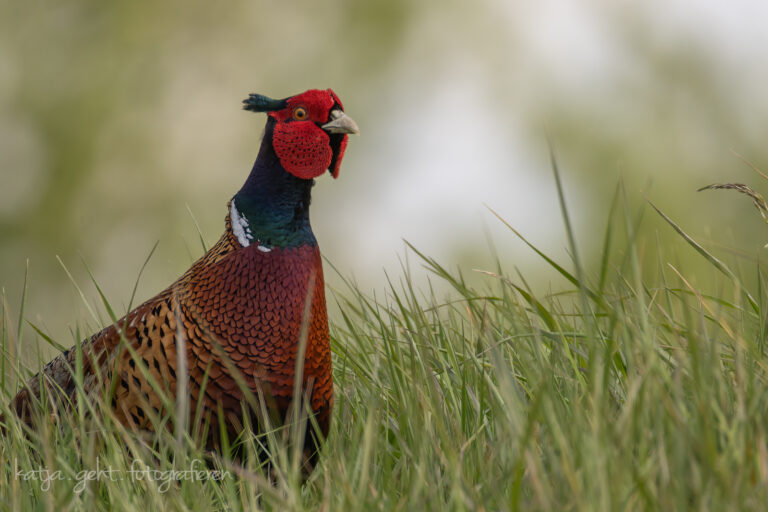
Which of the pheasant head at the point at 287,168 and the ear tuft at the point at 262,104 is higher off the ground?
the ear tuft at the point at 262,104

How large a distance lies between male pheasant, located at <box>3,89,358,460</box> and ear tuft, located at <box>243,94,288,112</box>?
15 mm

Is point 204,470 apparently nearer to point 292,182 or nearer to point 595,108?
point 292,182

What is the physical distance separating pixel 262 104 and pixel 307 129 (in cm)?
23

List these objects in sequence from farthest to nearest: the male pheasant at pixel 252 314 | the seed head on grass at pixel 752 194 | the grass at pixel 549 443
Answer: the male pheasant at pixel 252 314
the seed head on grass at pixel 752 194
the grass at pixel 549 443

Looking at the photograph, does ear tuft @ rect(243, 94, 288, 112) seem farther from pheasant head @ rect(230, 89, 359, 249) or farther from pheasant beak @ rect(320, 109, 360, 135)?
pheasant beak @ rect(320, 109, 360, 135)

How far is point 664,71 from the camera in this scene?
14.4 m

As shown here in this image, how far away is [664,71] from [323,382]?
13.6 meters

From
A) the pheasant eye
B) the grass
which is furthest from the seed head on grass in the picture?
the pheasant eye

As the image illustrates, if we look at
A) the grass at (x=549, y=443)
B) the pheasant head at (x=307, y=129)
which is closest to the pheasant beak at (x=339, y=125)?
the pheasant head at (x=307, y=129)

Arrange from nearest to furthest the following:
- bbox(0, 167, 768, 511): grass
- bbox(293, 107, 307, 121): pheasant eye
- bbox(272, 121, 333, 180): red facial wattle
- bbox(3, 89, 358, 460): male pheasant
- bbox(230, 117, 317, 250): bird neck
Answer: bbox(0, 167, 768, 511): grass, bbox(3, 89, 358, 460): male pheasant, bbox(230, 117, 317, 250): bird neck, bbox(272, 121, 333, 180): red facial wattle, bbox(293, 107, 307, 121): pheasant eye

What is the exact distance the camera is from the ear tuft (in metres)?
2.88

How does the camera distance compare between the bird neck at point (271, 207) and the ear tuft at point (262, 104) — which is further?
the ear tuft at point (262, 104)

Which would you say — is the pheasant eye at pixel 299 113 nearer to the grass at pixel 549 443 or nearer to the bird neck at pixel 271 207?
the bird neck at pixel 271 207

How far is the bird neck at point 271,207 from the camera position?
2.63 metres
